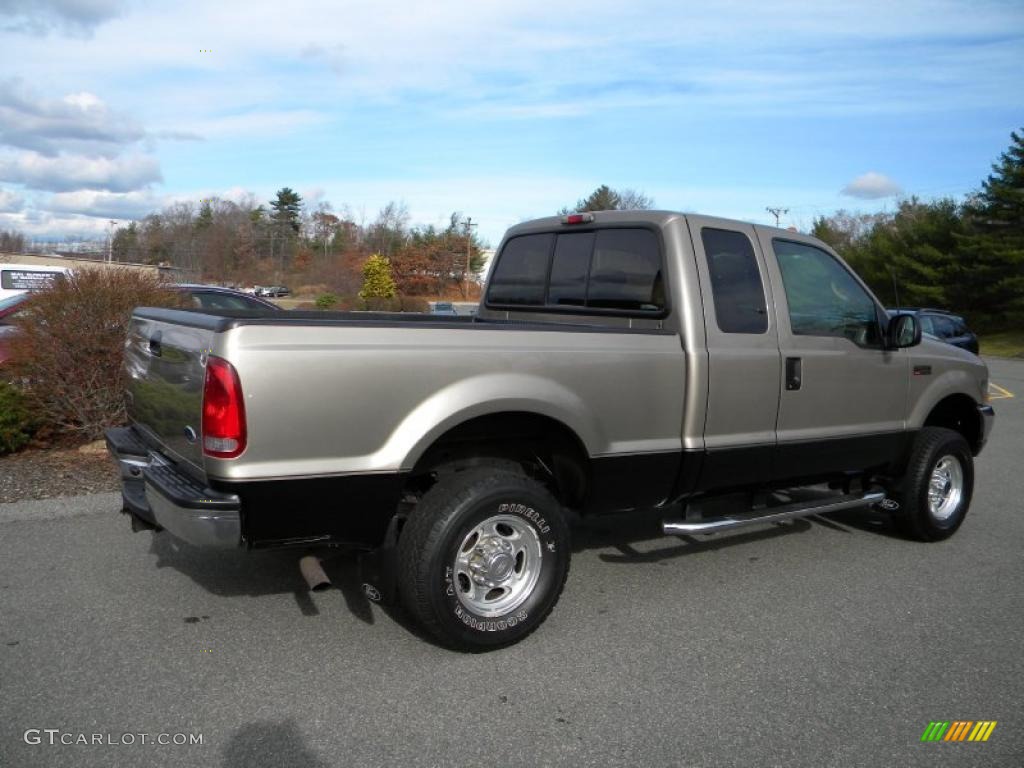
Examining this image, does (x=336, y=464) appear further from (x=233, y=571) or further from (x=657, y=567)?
(x=657, y=567)

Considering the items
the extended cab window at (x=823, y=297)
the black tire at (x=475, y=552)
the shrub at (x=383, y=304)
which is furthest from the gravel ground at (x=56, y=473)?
the shrub at (x=383, y=304)

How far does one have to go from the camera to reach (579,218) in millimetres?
5254

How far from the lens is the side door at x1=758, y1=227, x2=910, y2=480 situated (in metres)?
5.00

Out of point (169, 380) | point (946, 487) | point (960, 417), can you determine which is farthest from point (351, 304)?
point (169, 380)

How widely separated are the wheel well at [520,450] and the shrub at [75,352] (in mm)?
4801

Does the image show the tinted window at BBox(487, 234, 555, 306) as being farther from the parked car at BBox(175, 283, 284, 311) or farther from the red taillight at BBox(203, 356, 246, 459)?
the parked car at BBox(175, 283, 284, 311)

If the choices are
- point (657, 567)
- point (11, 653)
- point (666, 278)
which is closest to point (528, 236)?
point (666, 278)

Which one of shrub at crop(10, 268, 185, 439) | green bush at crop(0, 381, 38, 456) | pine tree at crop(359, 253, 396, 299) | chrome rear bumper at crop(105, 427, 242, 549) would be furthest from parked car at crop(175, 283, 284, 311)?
pine tree at crop(359, 253, 396, 299)

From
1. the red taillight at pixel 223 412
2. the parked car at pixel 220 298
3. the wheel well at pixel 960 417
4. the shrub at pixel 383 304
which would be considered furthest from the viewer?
the shrub at pixel 383 304

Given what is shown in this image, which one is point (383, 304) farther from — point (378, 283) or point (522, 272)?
point (522, 272)

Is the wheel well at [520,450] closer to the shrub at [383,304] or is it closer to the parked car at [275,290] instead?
the shrub at [383,304]

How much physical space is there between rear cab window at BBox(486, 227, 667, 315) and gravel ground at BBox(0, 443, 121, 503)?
358cm

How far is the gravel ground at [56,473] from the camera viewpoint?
6.57m

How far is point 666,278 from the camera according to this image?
462 centimetres
